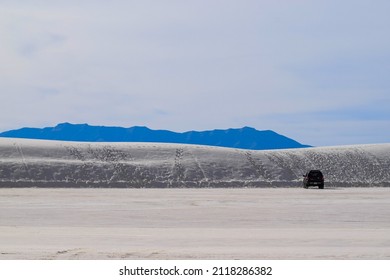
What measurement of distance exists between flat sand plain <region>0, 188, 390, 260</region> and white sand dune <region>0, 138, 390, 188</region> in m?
33.4

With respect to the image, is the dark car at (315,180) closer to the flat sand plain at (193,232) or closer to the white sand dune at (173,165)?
the white sand dune at (173,165)

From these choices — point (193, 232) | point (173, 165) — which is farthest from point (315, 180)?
point (193, 232)

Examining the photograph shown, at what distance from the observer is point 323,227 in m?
21.0

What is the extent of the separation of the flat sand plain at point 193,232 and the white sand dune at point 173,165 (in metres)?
33.4

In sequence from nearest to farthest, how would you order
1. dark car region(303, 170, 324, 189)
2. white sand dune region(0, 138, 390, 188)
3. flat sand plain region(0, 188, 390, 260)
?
flat sand plain region(0, 188, 390, 260) → dark car region(303, 170, 324, 189) → white sand dune region(0, 138, 390, 188)

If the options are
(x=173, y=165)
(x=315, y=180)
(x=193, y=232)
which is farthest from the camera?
(x=173, y=165)

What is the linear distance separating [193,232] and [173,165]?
55.8 metres

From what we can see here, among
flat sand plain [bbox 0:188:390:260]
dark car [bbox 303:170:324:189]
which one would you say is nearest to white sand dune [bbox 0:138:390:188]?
dark car [bbox 303:170:324:189]

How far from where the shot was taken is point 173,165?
75.1 metres

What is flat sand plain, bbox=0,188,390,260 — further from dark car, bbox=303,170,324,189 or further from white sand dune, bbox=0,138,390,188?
white sand dune, bbox=0,138,390,188

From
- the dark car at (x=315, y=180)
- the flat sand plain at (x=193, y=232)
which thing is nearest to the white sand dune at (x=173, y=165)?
the dark car at (x=315, y=180)

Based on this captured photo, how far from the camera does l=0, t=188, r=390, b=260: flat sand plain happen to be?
14438 mm

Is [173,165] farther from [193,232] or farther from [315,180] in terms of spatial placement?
[193,232]
